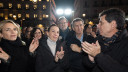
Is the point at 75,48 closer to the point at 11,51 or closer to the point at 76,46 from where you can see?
the point at 76,46

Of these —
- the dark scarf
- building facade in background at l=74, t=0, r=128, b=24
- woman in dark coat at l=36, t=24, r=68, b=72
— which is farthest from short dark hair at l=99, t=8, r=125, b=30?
building facade in background at l=74, t=0, r=128, b=24

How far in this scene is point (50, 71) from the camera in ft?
10.5

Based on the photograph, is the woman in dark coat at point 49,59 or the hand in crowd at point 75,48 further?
the hand in crowd at point 75,48

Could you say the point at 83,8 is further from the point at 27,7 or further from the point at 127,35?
the point at 127,35

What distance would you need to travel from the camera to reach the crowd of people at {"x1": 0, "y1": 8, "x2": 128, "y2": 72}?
6.55 ft

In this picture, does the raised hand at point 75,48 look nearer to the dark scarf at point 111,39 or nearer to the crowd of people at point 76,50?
the crowd of people at point 76,50

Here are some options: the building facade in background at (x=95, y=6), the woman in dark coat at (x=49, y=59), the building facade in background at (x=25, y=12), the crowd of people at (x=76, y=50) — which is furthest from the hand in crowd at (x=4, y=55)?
the building facade in background at (x=25, y=12)

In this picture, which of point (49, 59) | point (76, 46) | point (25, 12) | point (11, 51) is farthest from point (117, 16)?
point (25, 12)

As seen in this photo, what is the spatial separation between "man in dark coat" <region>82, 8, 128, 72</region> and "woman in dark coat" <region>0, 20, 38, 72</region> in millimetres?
1835

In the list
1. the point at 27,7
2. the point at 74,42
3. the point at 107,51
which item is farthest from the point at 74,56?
the point at 27,7

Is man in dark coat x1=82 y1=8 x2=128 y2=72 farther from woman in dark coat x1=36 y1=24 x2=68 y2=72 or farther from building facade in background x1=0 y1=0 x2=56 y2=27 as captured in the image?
building facade in background x1=0 y1=0 x2=56 y2=27

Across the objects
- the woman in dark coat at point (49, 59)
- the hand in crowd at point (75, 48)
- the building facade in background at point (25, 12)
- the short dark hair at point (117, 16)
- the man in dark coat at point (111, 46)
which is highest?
the building facade in background at point (25, 12)

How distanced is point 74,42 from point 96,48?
74.9 inches

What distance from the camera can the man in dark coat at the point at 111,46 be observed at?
1.85 m
